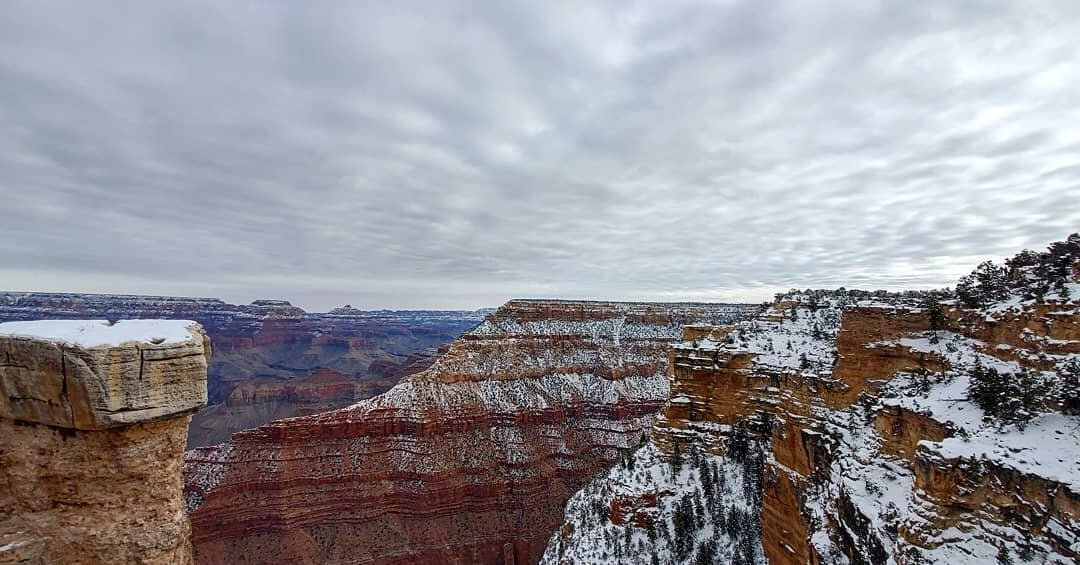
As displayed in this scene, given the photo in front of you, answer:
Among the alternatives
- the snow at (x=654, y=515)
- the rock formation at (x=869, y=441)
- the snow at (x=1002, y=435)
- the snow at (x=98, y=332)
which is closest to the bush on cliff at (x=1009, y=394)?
the rock formation at (x=869, y=441)

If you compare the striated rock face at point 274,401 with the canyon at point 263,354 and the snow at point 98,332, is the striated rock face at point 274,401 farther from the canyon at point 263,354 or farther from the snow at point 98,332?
the snow at point 98,332

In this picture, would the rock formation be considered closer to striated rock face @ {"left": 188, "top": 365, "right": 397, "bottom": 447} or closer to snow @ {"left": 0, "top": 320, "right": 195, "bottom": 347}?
snow @ {"left": 0, "top": 320, "right": 195, "bottom": 347}

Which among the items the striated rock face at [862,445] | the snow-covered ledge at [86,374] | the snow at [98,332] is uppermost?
the snow at [98,332]

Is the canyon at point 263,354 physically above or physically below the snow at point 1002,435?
below

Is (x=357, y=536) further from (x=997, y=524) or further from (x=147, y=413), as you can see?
(x=997, y=524)

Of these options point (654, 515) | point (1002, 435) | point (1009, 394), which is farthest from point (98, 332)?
point (654, 515)

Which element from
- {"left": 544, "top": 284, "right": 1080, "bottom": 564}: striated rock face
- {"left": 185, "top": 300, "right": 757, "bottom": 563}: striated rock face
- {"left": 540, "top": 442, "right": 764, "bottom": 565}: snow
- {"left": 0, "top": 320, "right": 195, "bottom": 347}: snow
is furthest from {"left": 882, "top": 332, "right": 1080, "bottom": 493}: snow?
{"left": 185, "top": 300, "right": 757, "bottom": 563}: striated rock face

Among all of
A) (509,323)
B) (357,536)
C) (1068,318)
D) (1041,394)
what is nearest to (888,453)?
(1041,394)
